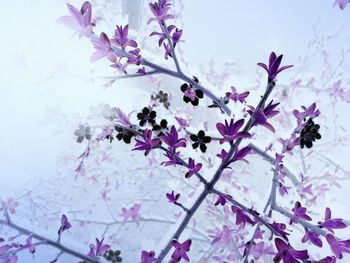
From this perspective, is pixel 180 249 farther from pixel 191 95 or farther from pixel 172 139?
pixel 191 95

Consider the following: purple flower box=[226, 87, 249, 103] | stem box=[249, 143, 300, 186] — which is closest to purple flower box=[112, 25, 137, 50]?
purple flower box=[226, 87, 249, 103]

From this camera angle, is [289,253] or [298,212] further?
[298,212]

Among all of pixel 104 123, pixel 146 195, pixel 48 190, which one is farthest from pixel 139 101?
pixel 104 123

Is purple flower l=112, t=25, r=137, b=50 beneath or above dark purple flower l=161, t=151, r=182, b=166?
above

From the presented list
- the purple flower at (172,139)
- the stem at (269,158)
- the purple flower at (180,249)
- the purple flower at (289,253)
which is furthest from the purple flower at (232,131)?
the stem at (269,158)

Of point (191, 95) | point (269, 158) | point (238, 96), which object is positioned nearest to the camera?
point (191, 95)

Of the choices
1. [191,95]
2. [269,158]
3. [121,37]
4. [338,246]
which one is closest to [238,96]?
[191,95]

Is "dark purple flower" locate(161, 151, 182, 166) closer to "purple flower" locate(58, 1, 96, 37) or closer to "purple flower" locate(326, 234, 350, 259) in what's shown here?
"purple flower" locate(58, 1, 96, 37)

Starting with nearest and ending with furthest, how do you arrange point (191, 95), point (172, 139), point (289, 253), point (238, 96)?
point (289, 253) → point (172, 139) → point (191, 95) → point (238, 96)

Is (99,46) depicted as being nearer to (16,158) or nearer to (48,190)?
(48,190)

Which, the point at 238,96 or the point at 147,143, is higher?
the point at 238,96

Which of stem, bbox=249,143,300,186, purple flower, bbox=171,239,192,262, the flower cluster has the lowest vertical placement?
purple flower, bbox=171,239,192,262

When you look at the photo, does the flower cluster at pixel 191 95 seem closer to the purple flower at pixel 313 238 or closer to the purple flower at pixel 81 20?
the purple flower at pixel 81 20
